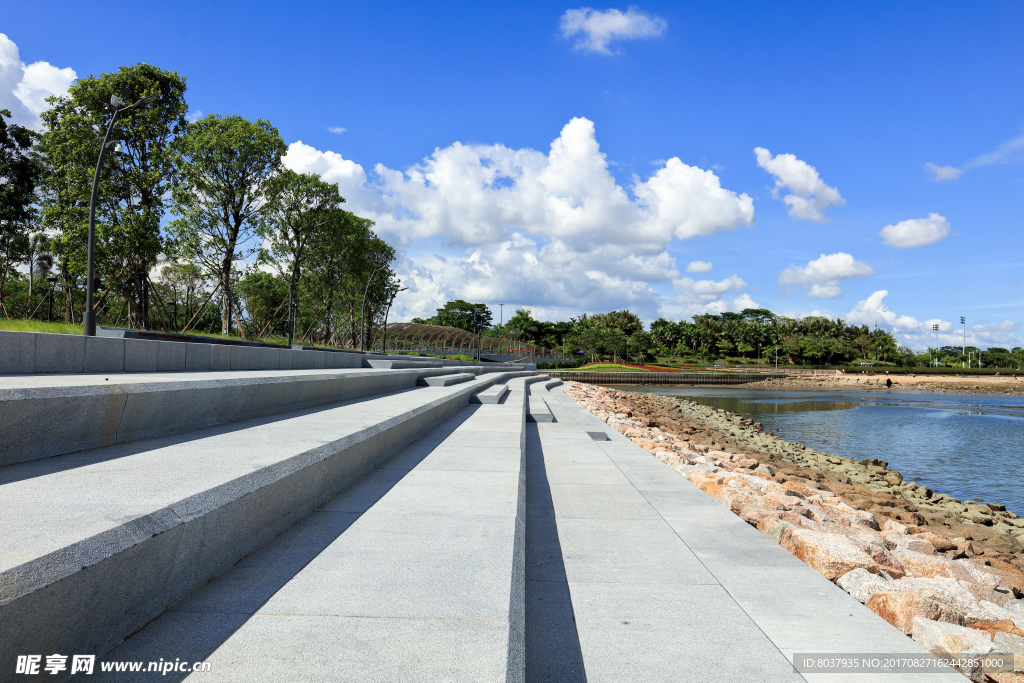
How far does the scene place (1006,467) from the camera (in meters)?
17.2

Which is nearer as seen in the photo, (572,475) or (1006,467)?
(572,475)

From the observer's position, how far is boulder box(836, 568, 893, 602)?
13.1 ft

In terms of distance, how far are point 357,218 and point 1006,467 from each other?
50.0 m

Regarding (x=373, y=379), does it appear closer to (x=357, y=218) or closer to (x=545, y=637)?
(x=545, y=637)

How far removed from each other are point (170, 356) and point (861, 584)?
34.3 feet

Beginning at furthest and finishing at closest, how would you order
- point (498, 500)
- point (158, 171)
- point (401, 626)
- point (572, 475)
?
1. point (158, 171)
2. point (572, 475)
3. point (498, 500)
4. point (401, 626)

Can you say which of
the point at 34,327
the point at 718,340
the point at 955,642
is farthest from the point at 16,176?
the point at 718,340

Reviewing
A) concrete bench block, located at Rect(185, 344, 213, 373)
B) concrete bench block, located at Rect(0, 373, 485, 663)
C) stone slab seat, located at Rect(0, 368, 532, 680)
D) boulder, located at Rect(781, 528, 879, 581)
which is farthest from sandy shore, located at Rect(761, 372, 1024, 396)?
concrete bench block, located at Rect(0, 373, 485, 663)

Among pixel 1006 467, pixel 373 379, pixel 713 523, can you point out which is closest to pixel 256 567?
pixel 713 523

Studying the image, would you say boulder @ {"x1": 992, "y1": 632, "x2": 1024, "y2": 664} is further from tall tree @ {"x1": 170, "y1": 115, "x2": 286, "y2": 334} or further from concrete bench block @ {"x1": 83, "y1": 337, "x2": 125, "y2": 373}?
tall tree @ {"x1": 170, "y1": 115, "x2": 286, "y2": 334}

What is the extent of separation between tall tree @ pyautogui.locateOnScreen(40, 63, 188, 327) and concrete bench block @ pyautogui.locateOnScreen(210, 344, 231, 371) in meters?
19.7

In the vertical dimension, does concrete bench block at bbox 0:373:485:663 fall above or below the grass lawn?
below

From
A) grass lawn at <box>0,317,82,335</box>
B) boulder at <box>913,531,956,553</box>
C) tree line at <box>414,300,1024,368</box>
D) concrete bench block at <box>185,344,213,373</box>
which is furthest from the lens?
tree line at <box>414,300,1024,368</box>

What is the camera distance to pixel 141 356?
9.02 meters
